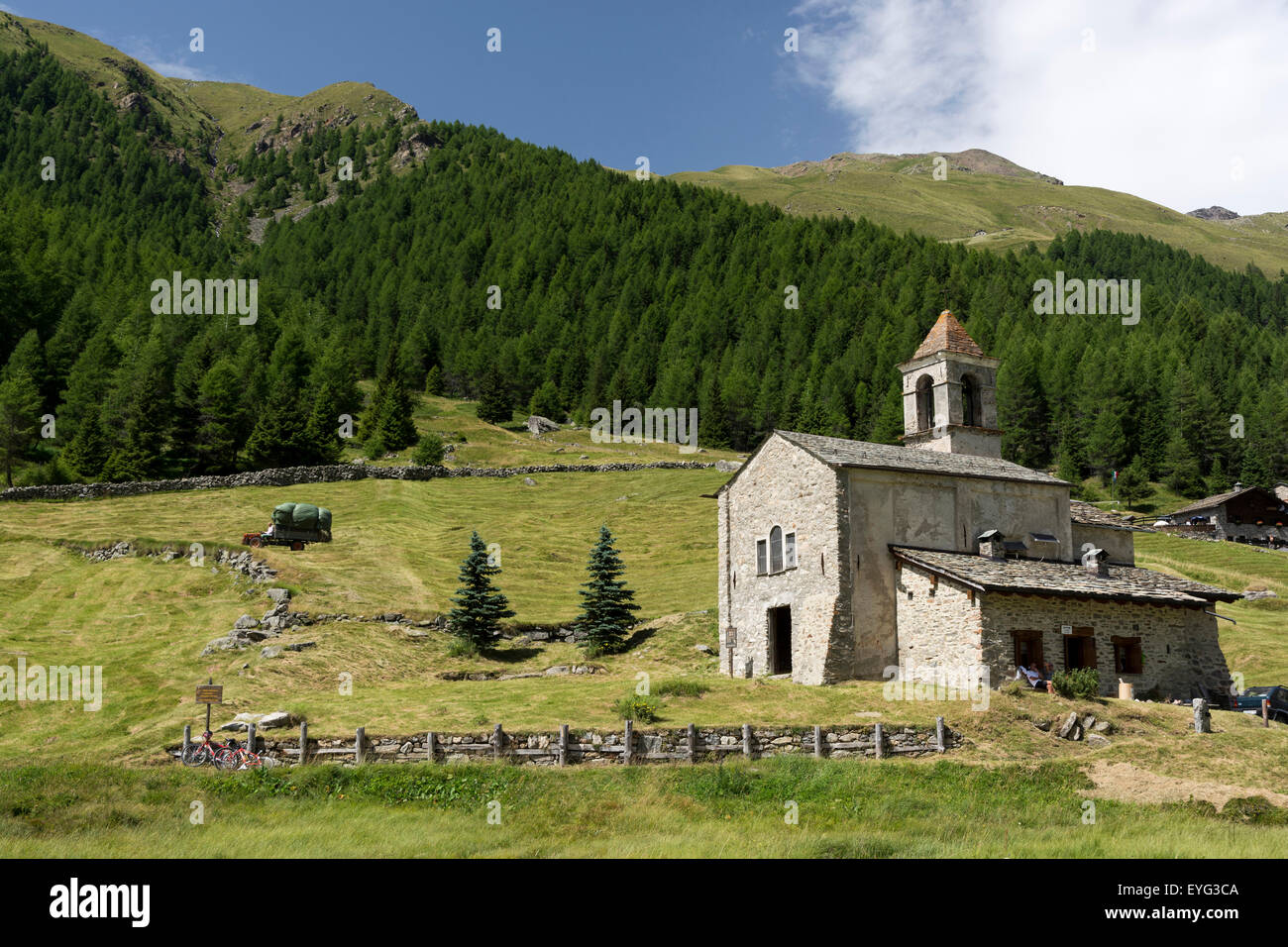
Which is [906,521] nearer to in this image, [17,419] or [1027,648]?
[1027,648]

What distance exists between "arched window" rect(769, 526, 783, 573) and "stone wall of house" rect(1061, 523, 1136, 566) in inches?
508

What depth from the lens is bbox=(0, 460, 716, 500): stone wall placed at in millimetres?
68000

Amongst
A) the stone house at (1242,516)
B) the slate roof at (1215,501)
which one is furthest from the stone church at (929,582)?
the stone house at (1242,516)

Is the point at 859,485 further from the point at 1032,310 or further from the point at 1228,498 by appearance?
the point at 1032,310

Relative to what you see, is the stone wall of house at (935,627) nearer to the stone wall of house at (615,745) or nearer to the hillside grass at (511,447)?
the stone wall of house at (615,745)

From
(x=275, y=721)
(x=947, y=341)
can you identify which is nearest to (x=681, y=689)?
(x=275, y=721)

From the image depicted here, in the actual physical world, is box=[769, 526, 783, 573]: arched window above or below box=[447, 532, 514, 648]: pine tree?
above

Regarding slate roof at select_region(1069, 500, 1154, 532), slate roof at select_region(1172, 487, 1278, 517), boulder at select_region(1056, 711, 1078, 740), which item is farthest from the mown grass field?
slate roof at select_region(1172, 487, 1278, 517)

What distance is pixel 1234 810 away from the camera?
19.5 meters

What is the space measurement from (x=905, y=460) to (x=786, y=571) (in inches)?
242

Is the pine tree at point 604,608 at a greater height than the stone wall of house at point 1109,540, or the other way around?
the stone wall of house at point 1109,540

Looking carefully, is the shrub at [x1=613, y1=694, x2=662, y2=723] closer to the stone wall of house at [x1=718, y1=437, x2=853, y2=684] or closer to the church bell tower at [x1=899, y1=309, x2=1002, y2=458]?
the stone wall of house at [x1=718, y1=437, x2=853, y2=684]

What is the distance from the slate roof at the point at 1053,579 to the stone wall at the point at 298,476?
50666 millimetres

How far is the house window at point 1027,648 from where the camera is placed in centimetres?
2980
